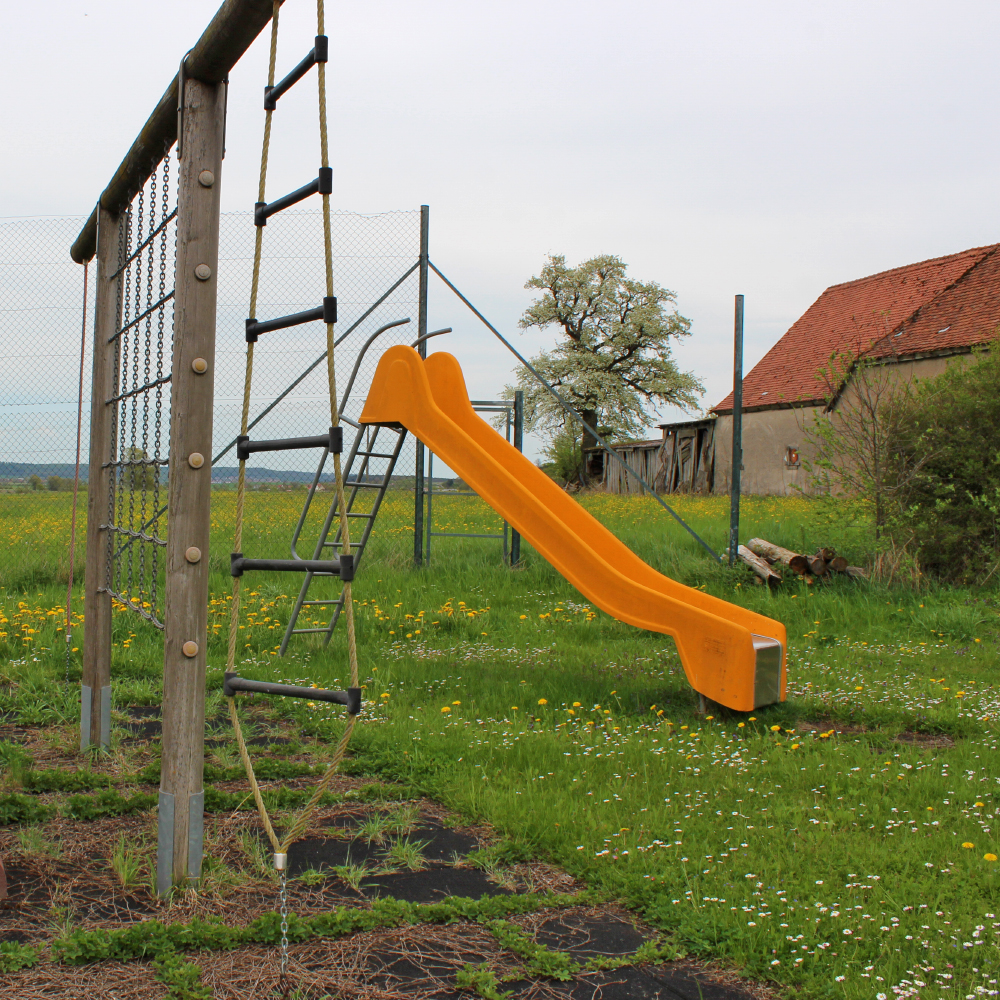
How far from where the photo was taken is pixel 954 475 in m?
8.16

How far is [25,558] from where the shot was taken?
866 centimetres

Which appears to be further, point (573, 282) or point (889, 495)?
point (573, 282)

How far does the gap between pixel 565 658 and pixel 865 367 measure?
456 cm

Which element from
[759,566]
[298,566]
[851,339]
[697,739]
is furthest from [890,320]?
[298,566]

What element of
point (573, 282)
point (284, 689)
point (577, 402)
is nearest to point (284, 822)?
point (284, 689)

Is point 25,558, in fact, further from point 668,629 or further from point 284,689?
point 284,689

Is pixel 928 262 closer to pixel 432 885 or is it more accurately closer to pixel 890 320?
pixel 890 320

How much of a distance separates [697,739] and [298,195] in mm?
3061

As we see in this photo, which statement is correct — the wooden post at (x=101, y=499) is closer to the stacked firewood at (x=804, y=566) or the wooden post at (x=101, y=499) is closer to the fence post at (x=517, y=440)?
the fence post at (x=517, y=440)

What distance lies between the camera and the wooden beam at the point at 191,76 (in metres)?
2.39

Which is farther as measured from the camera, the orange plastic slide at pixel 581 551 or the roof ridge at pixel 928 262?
the roof ridge at pixel 928 262

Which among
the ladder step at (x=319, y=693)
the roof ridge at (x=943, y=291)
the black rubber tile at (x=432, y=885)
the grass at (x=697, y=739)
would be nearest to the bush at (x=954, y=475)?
the grass at (x=697, y=739)

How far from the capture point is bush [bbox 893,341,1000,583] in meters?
7.98

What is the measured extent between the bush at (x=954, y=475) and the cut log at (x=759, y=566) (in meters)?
1.21
